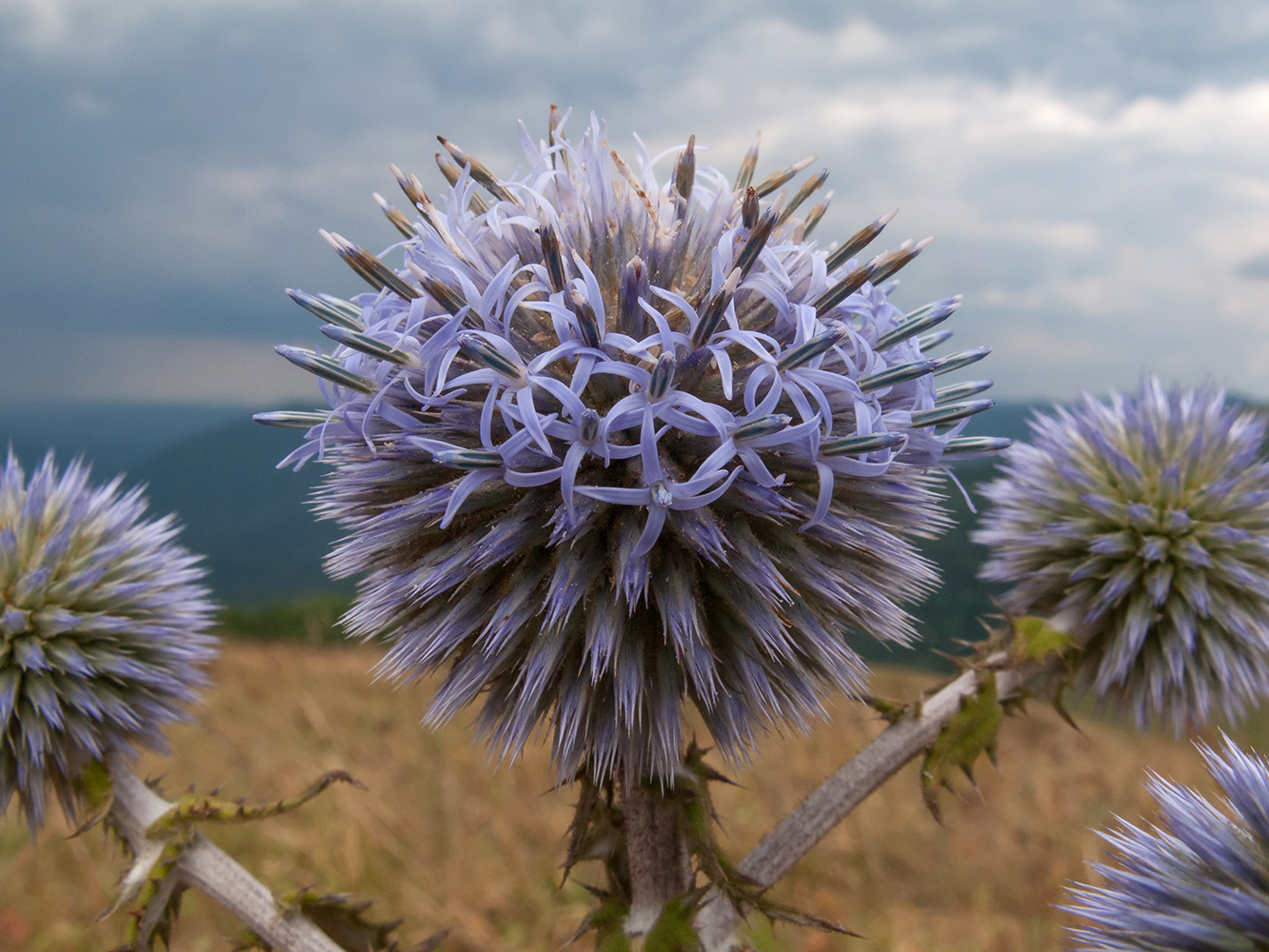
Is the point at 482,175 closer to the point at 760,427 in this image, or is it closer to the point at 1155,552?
the point at 760,427

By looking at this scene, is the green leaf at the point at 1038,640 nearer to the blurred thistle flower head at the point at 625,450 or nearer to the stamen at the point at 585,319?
the blurred thistle flower head at the point at 625,450

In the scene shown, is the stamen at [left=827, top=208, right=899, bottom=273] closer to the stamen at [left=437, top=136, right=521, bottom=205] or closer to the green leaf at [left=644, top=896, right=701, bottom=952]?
the stamen at [left=437, top=136, right=521, bottom=205]

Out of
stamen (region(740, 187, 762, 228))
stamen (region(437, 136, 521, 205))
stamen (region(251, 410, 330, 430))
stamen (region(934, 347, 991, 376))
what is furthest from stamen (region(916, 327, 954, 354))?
stamen (region(251, 410, 330, 430))

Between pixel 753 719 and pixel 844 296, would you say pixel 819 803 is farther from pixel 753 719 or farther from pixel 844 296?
pixel 844 296

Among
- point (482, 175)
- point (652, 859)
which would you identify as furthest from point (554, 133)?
point (652, 859)

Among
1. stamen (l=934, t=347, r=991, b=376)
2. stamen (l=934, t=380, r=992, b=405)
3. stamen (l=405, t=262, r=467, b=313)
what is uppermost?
stamen (l=405, t=262, r=467, b=313)

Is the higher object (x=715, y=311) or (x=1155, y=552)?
(x=715, y=311)
